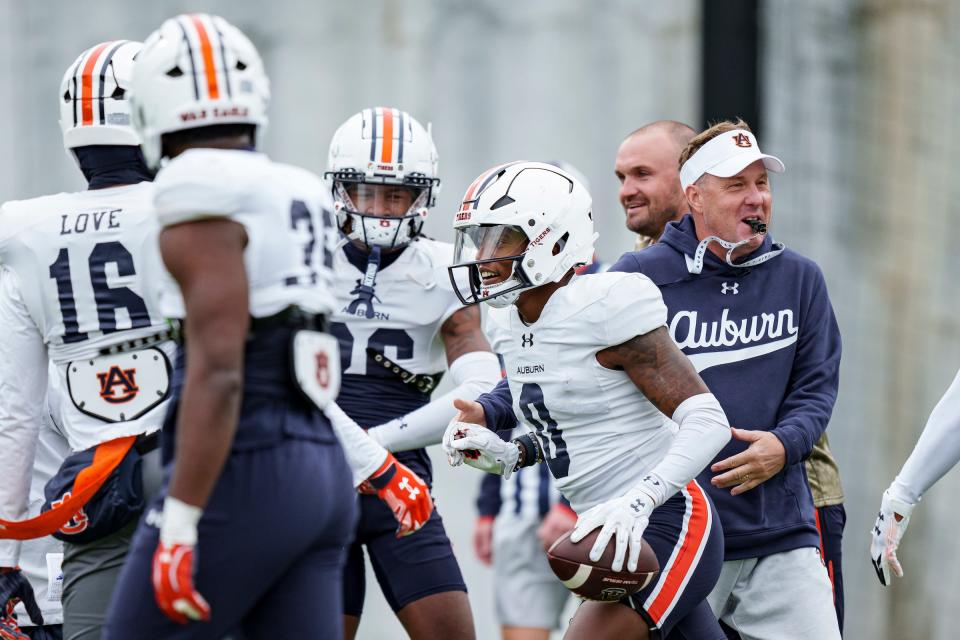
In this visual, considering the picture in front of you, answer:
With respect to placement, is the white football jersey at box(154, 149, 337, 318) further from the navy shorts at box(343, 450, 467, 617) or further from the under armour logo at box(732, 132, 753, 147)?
the under armour logo at box(732, 132, 753, 147)

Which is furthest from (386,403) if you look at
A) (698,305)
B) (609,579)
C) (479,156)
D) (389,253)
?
(479,156)

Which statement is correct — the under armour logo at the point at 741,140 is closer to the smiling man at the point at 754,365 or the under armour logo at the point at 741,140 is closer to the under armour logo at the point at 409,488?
the smiling man at the point at 754,365

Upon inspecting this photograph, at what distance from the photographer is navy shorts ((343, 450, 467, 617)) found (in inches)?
177

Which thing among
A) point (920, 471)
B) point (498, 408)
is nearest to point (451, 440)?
point (498, 408)

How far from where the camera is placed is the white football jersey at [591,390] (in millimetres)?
3734

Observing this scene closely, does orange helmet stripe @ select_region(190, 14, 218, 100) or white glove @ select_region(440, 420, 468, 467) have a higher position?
orange helmet stripe @ select_region(190, 14, 218, 100)

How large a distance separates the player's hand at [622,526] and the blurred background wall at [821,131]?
4.01 metres

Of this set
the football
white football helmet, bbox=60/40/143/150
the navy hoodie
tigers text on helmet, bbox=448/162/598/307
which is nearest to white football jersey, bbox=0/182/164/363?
white football helmet, bbox=60/40/143/150

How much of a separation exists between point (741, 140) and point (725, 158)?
0.10 metres

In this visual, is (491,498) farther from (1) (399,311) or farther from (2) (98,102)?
(2) (98,102)

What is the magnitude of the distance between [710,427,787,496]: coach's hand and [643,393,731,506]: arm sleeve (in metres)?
0.48

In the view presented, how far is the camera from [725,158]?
4445 millimetres

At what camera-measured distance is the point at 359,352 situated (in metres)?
4.70

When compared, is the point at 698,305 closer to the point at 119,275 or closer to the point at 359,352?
the point at 359,352
